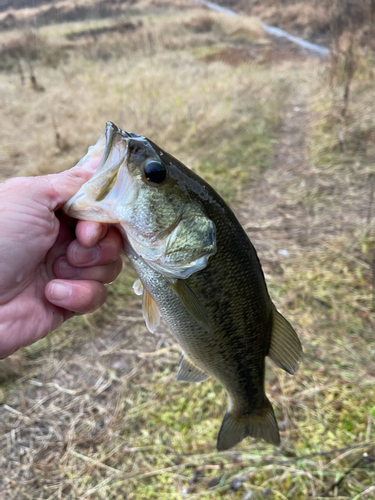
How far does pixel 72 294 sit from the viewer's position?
1.48 m

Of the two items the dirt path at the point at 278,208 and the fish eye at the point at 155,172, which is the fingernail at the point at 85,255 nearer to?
the fish eye at the point at 155,172

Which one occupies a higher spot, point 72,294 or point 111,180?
point 111,180

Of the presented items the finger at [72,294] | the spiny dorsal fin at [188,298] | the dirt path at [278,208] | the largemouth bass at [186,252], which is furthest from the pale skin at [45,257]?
the dirt path at [278,208]

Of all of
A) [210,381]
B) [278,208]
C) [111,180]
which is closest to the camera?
[111,180]

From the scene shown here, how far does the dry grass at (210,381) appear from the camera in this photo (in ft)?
7.44

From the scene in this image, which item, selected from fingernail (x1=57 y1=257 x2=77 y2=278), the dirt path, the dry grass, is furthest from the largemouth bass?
the dirt path

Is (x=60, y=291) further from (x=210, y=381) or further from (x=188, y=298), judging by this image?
(x=210, y=381)

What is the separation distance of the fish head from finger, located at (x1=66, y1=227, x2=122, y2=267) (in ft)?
0.73

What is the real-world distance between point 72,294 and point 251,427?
3.88ft

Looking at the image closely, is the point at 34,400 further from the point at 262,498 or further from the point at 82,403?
the point at 262,498

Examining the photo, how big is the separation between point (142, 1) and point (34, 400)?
16.1 meters

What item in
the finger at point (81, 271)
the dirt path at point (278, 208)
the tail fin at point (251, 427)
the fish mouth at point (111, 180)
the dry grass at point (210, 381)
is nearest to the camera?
the fish mouth at point (111, 180)

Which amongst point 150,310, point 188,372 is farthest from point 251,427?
point 150,310

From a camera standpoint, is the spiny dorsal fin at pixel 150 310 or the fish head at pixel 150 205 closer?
the fish head at pixel 150 205
